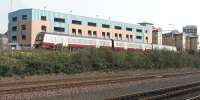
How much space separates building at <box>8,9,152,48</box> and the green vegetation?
38.2m

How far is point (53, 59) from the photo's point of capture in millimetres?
42500

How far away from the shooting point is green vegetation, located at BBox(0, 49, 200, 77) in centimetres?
3741

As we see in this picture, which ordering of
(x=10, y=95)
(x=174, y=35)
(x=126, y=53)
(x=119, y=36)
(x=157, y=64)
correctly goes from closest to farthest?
(x=10, y=95)
(x=126, y=53)
(x=157, y=64)
(x=119, y=36)
(x=174, y=35)

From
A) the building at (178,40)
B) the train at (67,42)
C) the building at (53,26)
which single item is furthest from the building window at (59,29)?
the building at (178,40)

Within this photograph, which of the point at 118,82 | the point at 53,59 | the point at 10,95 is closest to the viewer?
the point at 10,95

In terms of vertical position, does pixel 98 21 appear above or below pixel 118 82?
above

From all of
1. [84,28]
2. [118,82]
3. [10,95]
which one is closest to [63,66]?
[118,82]

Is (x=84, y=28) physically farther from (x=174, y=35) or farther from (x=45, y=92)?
(x=45, y=92)

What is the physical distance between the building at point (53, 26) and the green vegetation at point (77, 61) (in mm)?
38228

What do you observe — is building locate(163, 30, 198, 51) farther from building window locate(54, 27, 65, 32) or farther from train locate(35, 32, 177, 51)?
train locate(35, 32, 177, 51)

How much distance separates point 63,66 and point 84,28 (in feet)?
236

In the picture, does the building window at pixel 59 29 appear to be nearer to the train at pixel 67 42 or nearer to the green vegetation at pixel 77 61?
the train at pixel 67 42

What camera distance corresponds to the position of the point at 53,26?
105 metres

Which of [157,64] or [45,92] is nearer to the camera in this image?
[45,92]
